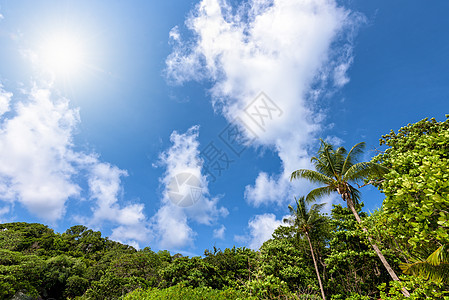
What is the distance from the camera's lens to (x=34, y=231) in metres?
34.0

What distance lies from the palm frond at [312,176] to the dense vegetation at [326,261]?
9 cm

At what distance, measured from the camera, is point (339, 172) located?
43.6 ft

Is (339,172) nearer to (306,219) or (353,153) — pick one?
(353,153)

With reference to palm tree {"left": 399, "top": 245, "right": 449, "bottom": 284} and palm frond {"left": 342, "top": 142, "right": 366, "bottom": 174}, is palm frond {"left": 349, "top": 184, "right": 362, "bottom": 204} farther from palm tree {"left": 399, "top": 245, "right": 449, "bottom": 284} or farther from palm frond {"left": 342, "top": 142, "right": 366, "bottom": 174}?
Answer: palm tree {"left": 399, "top": 245, "right": 449, "bottom": 284}

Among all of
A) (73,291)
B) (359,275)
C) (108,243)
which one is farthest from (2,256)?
(359,275)

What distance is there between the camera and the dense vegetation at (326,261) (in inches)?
193

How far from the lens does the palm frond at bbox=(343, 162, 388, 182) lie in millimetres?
10859

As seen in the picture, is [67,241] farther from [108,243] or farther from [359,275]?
[359,275]

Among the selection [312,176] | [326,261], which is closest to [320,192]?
[312,176]

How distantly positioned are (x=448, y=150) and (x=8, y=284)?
1046 inches

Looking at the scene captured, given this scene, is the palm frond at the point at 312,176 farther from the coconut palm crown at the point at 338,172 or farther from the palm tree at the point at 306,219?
the palm tree at the point at 306,219

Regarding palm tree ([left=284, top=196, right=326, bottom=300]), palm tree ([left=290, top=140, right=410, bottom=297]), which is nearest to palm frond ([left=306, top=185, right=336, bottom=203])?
palm tree ([left=290, top=140, right=410, bottom=297])

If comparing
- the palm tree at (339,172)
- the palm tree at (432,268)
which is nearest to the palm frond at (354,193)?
the palm tree at (339,172)

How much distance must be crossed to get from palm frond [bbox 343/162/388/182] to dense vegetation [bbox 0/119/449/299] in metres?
0.06
